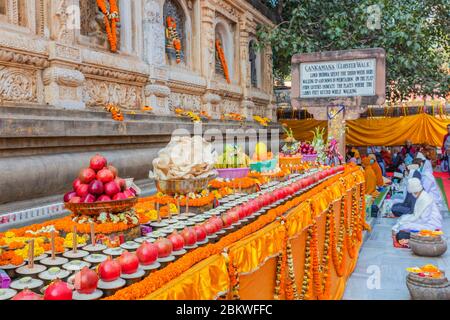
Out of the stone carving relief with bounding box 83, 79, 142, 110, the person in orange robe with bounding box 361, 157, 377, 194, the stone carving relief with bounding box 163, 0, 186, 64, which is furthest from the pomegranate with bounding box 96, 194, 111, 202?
the person in orange robe with bounding box 361, 157, 377, 194

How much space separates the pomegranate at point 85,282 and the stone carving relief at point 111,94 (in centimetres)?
456

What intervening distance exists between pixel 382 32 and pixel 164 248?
1066 centimetres

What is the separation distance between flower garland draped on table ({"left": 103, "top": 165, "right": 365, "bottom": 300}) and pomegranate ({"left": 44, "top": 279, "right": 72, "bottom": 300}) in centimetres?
15

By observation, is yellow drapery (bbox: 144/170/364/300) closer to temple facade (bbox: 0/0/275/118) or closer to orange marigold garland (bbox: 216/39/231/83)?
temple facade (bbox: 0/0/275/118)

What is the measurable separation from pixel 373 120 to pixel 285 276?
15.4 metres

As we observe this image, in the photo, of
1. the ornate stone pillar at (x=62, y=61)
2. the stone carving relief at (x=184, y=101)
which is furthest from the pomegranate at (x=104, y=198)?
the stone carving relief at (x=184, y=101)

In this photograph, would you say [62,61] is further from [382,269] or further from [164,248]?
[382,269]

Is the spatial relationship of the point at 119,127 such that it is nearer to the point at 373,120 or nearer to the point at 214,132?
the point at 214,132

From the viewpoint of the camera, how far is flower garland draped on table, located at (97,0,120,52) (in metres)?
6.16

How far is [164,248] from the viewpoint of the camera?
1.82m

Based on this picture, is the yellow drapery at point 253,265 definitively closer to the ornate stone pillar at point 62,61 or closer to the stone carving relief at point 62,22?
the ornate stone pillar at point 62,61

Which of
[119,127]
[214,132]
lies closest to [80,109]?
[119,127]

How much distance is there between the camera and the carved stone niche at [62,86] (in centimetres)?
505

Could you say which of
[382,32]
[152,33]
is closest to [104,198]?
[152,33]
